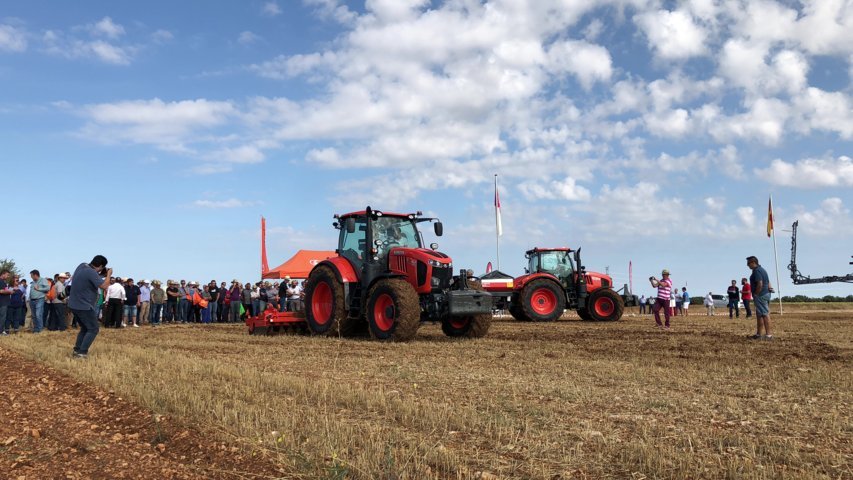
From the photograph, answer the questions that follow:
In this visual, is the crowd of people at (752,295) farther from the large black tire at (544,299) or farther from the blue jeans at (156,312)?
the blue jeans at (156,312)

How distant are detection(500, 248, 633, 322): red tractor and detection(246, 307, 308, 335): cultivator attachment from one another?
22.4 feet

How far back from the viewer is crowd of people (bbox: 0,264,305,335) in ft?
47.7

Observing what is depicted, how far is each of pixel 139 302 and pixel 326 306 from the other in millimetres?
7951

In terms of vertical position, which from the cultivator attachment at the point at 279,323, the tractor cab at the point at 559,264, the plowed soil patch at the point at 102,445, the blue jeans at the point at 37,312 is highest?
the tractor cab at the point at 559,264

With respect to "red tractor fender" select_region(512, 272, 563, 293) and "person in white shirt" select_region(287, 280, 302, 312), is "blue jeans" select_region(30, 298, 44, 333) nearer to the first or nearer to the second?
"person in white shirt" select_region(287, 280, 302, 312)

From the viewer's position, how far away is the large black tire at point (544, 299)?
59.9ft

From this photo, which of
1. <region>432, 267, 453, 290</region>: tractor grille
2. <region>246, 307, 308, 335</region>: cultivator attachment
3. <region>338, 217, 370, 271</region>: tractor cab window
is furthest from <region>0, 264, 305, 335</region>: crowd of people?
<region>432, 267, 453, 290</region>: tractor grille

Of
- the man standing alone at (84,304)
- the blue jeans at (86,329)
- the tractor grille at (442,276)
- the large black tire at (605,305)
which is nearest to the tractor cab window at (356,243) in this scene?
the tractor grille at (442,276)

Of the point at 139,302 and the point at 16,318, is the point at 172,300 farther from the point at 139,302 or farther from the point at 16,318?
the point at 16,318

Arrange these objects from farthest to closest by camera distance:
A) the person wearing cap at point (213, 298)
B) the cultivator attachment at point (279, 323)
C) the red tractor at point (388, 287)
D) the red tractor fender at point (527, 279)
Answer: the person wearing cap at point (213, 298), the red tractor fender at point (527, 279), the cultivator attachment at point (279, 323), the red tractor at point (388, 287)

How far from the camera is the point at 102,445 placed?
169 inches

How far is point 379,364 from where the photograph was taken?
8219 millimetres

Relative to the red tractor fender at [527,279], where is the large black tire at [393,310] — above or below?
below

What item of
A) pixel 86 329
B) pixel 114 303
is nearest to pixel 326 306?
pixel 86 329
